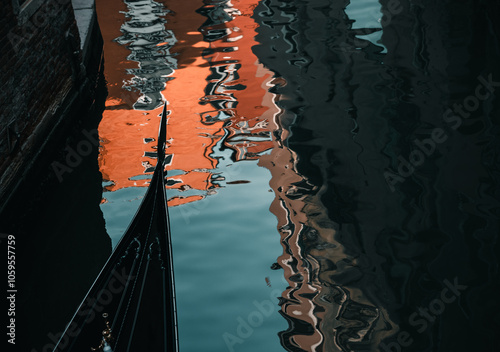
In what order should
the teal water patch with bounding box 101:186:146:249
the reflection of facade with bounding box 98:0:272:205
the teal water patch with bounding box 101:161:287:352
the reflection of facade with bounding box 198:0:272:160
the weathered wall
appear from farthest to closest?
the reflection of facade with bounding box 198:0:272:160, the reflection of facade with bounding box 98:0:272:205, the teal water patch with bounding box 101:186:146:249, the weathered wall, the teal water patch with bounding box 101:161:287:352

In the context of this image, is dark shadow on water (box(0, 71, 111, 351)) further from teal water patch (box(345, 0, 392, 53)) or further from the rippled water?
teal water patch (box(345, 0, 392, 53))

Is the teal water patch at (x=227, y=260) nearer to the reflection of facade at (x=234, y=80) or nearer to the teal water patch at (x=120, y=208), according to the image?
the teal water patch at (x=120, y=208)

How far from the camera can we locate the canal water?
12.4 ft

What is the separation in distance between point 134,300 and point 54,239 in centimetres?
195

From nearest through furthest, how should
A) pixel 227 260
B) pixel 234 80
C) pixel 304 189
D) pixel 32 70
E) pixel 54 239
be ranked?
pixel 227 260 → pixel 54 239 → pixel 32 70 → pixel 304 189 → pixel 234 80

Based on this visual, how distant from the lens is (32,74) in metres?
4.80

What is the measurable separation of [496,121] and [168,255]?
3764mm

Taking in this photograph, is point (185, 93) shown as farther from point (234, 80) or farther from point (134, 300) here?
point (134, 300)

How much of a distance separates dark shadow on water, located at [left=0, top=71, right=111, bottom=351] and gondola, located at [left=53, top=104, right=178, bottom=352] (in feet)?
3.07

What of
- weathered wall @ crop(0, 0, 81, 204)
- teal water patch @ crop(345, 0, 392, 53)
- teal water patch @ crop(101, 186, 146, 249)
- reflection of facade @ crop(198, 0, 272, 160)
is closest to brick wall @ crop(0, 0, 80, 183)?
weathered wall @ crop(0, 0, 81, 204)

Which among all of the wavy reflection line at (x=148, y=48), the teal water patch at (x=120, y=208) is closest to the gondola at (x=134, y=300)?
the teal water patch at (x=120, y=208)

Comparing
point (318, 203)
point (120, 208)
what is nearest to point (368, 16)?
point (318, 203)

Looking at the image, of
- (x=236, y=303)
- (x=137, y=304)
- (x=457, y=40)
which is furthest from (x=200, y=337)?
(x=457, y=40)

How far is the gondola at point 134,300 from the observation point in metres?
2.57
